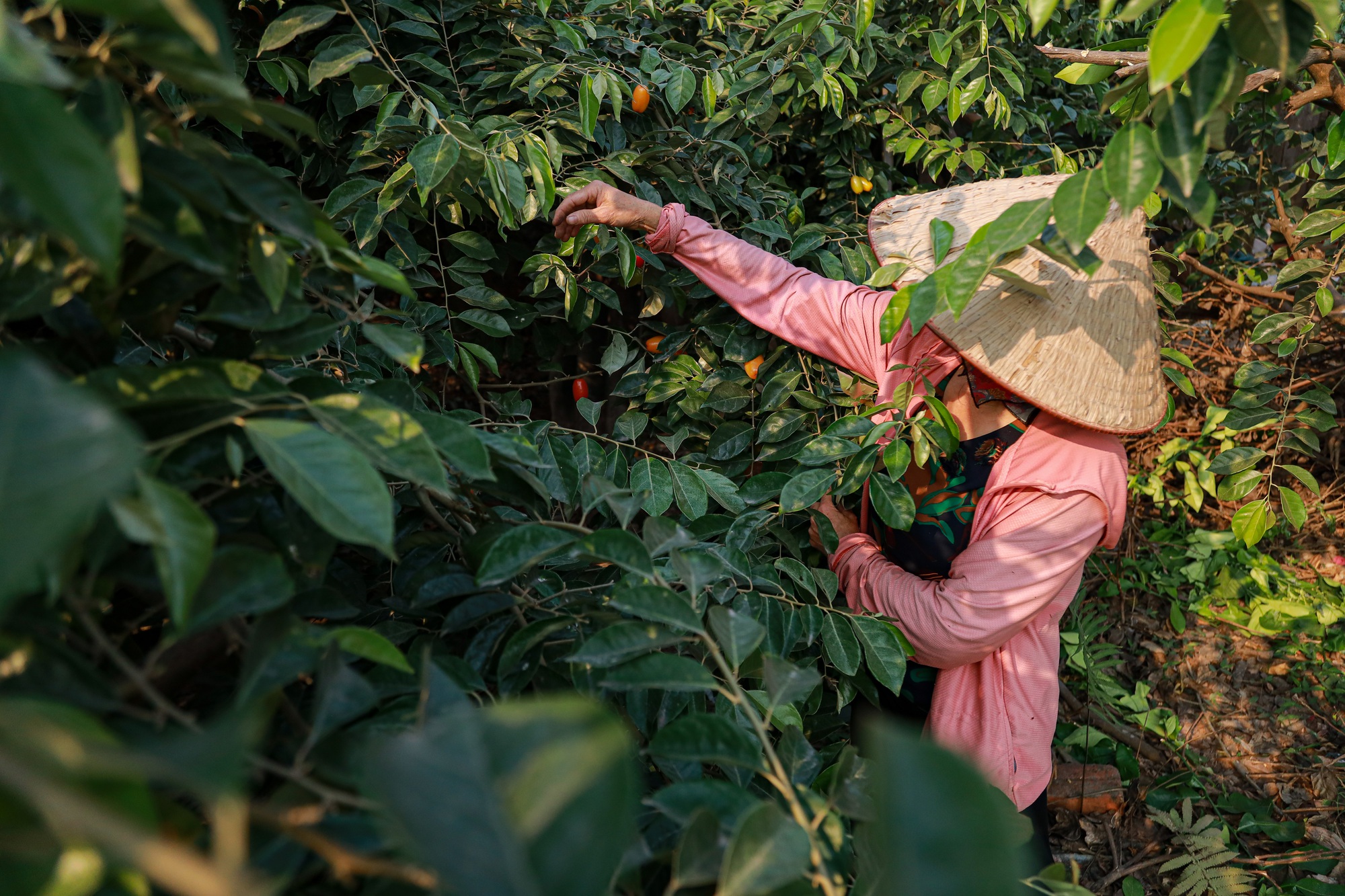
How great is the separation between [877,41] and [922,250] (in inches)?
36.7

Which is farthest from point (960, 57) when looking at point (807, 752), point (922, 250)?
point (807, 752)

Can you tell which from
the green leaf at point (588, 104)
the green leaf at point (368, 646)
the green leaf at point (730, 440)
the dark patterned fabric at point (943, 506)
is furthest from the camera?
the green leaf at point (730, 440)

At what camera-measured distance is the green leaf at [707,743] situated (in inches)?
21.2

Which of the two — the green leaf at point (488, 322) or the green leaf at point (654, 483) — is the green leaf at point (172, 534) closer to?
the green leaf at point (654, 483)

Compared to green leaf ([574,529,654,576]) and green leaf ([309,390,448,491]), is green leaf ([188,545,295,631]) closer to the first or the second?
green leaf ([309,390,448,491])

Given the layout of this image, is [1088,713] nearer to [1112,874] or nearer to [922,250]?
[1112,874]

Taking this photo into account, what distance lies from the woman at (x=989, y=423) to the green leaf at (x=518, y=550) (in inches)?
28.8

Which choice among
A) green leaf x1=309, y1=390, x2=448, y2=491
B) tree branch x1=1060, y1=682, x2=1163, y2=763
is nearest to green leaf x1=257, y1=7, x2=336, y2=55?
green leaf x1=309, y1=390, x2=448, y2=491

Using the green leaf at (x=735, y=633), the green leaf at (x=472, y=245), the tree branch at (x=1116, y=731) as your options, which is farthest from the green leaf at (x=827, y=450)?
the tree branch at (x=1116, y=731)

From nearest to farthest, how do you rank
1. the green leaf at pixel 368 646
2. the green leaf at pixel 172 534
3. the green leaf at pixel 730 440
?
the green leaf at pixel 172 534 → the green leaf at pixel 368 646 → the green leaf at pixel 730 440

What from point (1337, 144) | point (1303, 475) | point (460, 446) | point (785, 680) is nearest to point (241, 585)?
point (460, 446)

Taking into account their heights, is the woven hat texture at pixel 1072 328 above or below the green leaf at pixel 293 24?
below

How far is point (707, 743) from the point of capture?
1.79 feet

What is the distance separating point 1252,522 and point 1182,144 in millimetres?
1498
